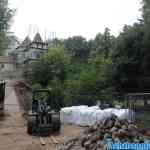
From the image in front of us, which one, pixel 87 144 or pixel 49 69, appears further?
pixel 49 69

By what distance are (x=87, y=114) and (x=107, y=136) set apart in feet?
22.5

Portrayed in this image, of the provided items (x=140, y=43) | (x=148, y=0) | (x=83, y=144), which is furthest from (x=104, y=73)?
(x=83, y=144)

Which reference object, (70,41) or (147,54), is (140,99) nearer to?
(147,54)

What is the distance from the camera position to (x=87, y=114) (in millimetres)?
14820

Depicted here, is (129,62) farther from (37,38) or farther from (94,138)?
(37,38)

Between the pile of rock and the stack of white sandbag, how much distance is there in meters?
4.36

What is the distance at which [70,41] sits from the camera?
191 feet

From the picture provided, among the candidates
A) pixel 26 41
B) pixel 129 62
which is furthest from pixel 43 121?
pixel 26 41

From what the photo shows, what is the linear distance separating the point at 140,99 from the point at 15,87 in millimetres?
20916

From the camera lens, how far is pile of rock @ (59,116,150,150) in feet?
25.0

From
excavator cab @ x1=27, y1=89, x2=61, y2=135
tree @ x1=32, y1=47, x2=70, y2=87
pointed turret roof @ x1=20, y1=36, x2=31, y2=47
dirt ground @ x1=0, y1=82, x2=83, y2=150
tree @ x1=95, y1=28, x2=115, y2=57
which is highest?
pointed turret roof @ x1=20, y1=36, x2=31, y2=47

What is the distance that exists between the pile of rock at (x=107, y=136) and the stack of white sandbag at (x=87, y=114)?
14.3 feet

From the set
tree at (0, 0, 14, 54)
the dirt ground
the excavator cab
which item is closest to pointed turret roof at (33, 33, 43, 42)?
tree at (0, 0, 14, 54)

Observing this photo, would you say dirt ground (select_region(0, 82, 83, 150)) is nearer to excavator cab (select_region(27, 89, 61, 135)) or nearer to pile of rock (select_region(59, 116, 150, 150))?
excavator cab (select_region(27, 89, 61, 135))
